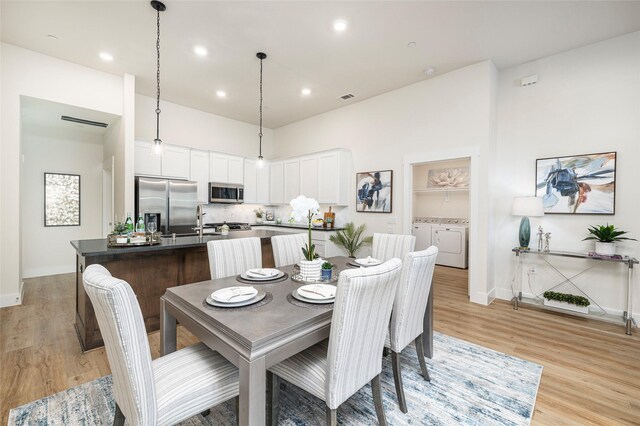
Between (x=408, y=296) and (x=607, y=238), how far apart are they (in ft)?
9.91

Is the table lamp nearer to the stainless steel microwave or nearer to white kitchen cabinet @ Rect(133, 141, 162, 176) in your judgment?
the stainless steel microwave

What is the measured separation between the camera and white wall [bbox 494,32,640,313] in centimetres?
322

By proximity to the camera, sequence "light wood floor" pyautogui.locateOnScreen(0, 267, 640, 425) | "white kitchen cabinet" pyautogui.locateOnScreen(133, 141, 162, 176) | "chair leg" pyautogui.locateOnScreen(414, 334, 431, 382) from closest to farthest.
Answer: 1. "light wood floor" pyautogui.locateOnScreen(0, 267, 640, 425)
2. "chair leg" pyautogui.locateOnScreen(414, 334, 431, 382)
3. "white kitchen cabinet" pyautogui.locateOnScreen(133, 141, 162, 176)

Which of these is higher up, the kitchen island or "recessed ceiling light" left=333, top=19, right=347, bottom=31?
"recessed ceiling light" left=333, top=19, right=347, bottom=31

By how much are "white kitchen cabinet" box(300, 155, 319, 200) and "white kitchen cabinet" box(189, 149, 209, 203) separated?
192 cm

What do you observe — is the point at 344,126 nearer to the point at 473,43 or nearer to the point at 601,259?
the point at 473,43

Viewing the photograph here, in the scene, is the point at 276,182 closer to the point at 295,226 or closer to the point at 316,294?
the point at 295,226

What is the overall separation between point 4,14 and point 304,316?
14.4 feet

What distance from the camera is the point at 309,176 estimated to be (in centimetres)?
585

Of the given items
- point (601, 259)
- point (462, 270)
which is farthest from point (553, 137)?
point (462, 270)

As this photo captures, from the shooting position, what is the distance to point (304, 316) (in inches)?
55.5

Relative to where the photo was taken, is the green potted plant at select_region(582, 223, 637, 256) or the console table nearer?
the console table

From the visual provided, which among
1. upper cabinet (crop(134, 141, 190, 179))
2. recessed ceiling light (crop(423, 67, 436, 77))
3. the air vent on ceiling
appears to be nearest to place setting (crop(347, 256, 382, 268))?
recessed ceiling light (crop(423, 67, 436, 77))

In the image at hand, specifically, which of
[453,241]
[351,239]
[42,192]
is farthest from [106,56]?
[453,241]
